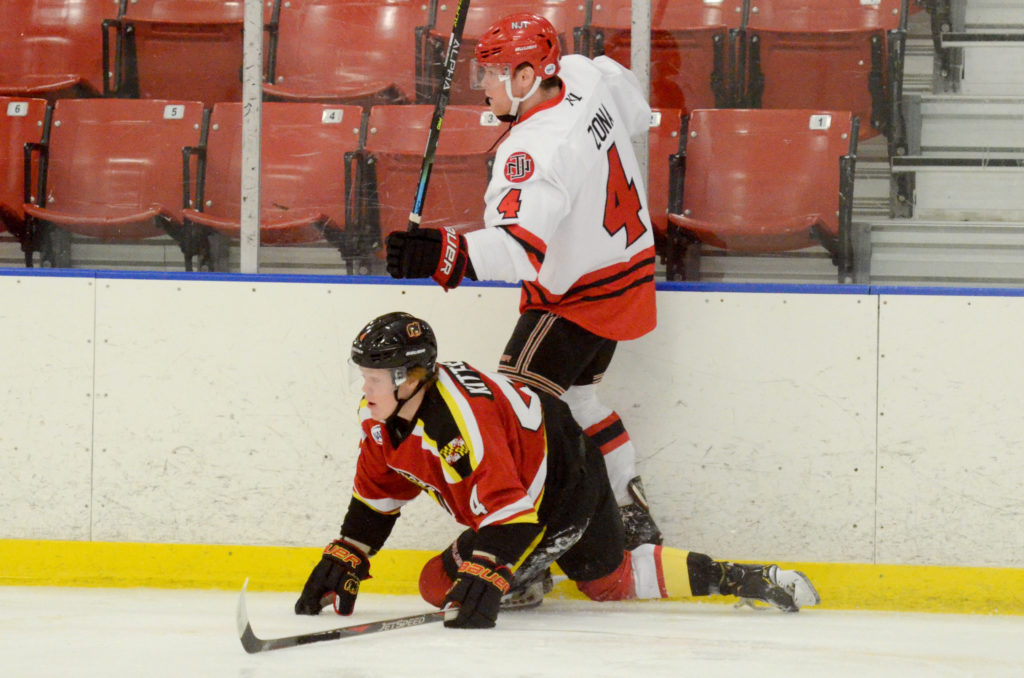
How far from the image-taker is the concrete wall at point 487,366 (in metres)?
3.19

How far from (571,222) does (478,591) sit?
93 cm

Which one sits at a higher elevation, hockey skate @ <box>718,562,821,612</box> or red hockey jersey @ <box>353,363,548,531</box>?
red hockey jersey @ <box>353,363,548,531</box>

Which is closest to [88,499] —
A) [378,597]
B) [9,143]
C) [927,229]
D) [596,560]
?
[378,597]

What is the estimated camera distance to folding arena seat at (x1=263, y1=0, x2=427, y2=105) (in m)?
3.68

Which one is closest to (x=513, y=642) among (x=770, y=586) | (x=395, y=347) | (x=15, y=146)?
(x=395, y=347)

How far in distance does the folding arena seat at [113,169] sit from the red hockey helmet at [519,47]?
3.83ft

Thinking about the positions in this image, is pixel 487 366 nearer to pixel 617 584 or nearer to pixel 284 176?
pixel 617 584

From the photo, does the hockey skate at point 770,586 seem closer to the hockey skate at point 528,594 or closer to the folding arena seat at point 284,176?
the hockey skate at point 528,594

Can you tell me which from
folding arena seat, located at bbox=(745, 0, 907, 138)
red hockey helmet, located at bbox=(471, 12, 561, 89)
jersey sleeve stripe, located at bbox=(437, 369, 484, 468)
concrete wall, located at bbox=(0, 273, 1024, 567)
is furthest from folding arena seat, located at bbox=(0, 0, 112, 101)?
folding arena seat, located at bbox=(745, 0, 907, 138)

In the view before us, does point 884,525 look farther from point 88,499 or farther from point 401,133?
point 88,499

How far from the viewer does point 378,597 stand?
10.5 ft

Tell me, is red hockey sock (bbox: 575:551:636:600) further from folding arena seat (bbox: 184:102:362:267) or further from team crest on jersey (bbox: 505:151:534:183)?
folding arena seat (bbox: 184:102:362:267)

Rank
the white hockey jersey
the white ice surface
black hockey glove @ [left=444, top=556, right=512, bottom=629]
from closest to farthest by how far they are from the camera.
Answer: the white ice surface → black hockey glove @ [left=444, top=556, right=512, bottom=629] → the white hockey jersey

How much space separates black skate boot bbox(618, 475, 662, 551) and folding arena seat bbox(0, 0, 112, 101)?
2.16 meters
